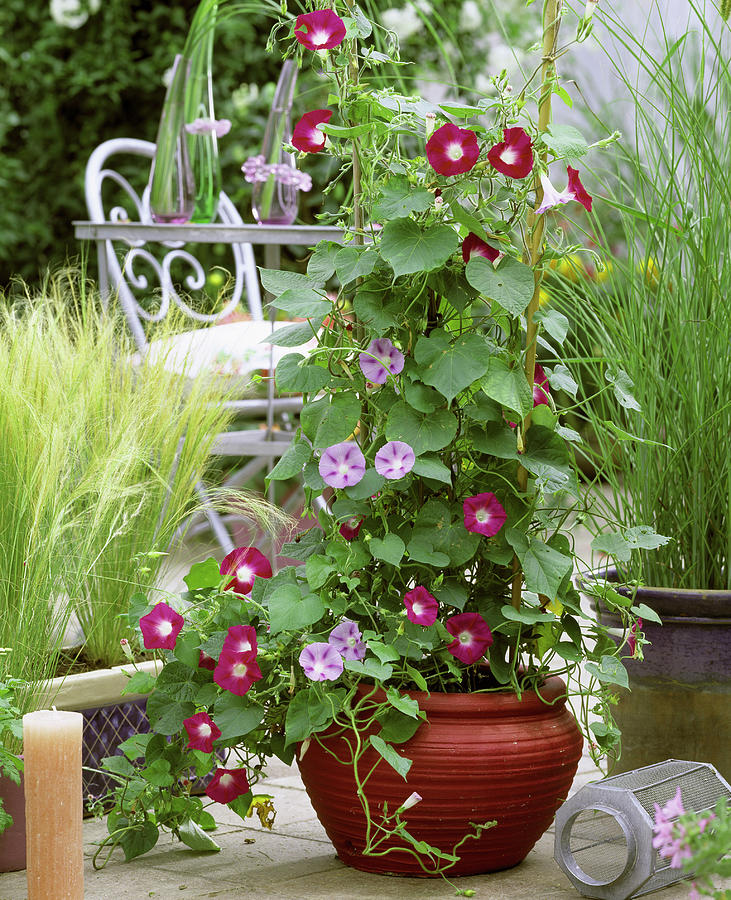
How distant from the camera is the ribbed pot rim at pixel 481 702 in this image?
1.50 m

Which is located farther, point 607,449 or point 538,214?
point 607,449

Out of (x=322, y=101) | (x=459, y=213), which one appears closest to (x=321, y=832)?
(x=459, y=213)

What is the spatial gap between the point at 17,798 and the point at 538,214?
0.96 meters

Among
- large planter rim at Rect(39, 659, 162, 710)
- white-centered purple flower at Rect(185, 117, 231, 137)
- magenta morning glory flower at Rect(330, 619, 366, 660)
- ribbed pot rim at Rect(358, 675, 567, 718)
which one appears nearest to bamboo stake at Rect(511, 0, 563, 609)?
ribbed pot rim at Rect(358, 675, 567, 718)

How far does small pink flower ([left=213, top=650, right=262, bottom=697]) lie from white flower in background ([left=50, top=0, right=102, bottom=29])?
3.67m

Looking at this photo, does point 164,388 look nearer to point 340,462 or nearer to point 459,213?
point 340,462

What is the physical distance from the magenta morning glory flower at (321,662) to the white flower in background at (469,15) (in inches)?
151

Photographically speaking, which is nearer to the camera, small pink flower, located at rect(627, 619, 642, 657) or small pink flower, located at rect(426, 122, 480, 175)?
small pink flower, located at rect(426, 122, 480, 175)

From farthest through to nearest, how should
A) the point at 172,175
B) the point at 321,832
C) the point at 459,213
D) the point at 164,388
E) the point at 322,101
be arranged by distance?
the point at 322,101 < the point at 172,175 < the point at 164,388 < the point at 321,832 < the point at 459,213

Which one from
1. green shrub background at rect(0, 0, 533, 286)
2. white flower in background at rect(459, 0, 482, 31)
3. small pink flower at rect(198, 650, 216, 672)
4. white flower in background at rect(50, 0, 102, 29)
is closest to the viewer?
small pink flower at rect(198, 650, 216, 672)

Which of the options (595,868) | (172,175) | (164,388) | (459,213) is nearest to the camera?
(459,213)

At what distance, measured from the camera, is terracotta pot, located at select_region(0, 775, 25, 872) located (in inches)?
63.1

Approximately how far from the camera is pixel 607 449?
1.82 m

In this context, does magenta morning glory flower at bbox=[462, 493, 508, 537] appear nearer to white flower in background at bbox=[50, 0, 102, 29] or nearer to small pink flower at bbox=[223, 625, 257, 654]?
small pink flower at bbox=[223, 625, 257, 654]
